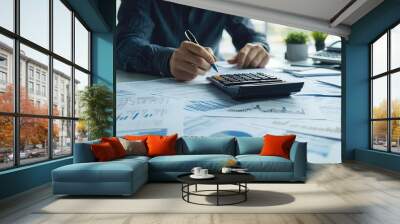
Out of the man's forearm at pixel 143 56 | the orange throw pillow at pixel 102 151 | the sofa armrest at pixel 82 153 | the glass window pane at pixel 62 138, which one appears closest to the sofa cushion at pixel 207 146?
the orange throw pillow at pixel 102 151

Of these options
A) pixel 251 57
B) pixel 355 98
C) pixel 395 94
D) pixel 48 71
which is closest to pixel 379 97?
pixel 355 98

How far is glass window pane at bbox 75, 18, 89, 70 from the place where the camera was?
8306mm

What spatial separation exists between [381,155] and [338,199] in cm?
410

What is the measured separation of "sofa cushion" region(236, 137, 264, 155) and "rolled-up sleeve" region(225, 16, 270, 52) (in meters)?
3.37

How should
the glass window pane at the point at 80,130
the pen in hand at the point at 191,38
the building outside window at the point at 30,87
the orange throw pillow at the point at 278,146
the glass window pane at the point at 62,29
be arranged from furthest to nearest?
the pen in hand at the point at 191,38
the glass window pane at the point at 80,130
the glass window pane at the point at 62,29
the orange throw pillow at the point at 278,146
the building outside window at the point at 30,87

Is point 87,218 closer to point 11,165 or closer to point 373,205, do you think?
point 11,165

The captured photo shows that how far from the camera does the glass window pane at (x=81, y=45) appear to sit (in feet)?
27.3

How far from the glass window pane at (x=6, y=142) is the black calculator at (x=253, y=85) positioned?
5331 mm

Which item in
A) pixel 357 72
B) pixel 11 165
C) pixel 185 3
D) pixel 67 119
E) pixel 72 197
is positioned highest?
pixel 185 3

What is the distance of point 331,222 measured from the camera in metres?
3.88

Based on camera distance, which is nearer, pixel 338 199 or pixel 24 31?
pixel 338 199

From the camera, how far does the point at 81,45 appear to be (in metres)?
8.67

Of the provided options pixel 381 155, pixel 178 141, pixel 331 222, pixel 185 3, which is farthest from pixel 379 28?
pixel 331 222

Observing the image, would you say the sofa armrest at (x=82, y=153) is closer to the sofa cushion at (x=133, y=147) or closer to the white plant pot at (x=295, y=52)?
the sofa cushion at (x=133, y=147)
